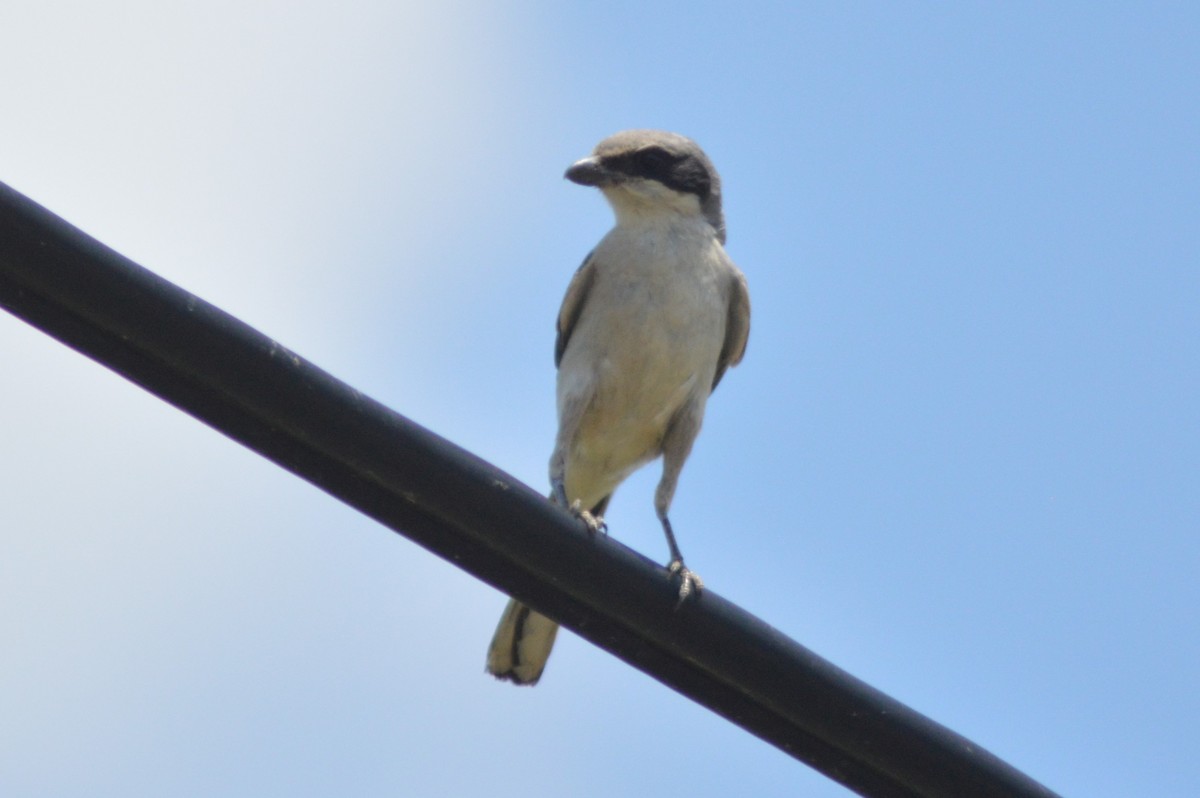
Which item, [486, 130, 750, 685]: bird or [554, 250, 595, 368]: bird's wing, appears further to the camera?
[554, 250, 595, 368]: bird's wing

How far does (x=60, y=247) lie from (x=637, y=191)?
17.3 feet

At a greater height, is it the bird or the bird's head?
the bird's head

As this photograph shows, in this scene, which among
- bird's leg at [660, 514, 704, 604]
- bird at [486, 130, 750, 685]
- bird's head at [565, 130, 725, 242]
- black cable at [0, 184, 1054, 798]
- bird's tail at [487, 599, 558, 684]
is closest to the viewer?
black cable at [0, 184, 1054, 798]

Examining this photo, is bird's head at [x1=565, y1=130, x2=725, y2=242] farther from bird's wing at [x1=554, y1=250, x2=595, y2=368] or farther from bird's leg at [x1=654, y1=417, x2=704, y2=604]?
bird's leg at [x1=654, y1=417, x2=704, y2=604]

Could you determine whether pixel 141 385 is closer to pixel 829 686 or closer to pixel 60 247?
pixel 60 247

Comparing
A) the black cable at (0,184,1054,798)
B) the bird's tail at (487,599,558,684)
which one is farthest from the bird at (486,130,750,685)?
the black cable at (0,184,1054,798)

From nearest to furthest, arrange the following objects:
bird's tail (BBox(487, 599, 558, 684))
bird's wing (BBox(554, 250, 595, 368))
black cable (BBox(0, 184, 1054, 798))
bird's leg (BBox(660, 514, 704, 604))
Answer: black cable (BBox(0, 184, 1054, 798)) → bird's leg (BBox(660, 514, 704, 604)) → bird's tail (BBox(487, 599, 558, 684)) → bird's wing (BBox(554, 250, 595, 368))

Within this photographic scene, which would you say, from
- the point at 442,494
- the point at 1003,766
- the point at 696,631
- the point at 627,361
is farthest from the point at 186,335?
the point at 627,361

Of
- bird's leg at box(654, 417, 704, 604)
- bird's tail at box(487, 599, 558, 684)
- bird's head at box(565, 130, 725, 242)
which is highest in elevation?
bird's head at box(565, 130, 725, 242)

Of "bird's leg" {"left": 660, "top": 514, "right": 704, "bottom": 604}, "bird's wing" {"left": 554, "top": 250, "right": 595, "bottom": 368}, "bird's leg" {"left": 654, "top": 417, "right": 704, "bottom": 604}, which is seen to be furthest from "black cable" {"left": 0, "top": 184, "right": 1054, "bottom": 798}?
"bird's wing" {"left": 554, "top": 250, "right": 595, "bottom": 368}

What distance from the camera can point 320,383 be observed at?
3.22m

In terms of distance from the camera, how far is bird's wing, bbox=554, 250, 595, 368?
7898 mm

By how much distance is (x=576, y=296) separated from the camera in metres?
7.93

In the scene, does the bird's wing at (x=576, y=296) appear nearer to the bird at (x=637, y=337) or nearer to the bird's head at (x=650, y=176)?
the bird at (x=637, y=337)
